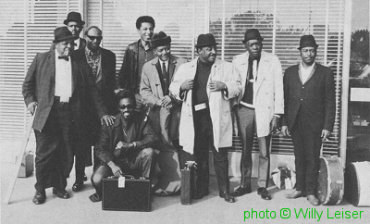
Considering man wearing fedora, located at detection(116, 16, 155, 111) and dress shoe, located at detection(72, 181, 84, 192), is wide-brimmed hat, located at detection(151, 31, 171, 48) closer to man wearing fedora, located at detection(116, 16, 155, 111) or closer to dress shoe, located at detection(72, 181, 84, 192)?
man wearing fedora, located at detection(116, 16, 155, 111)

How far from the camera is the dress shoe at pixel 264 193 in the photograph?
511 centimetres

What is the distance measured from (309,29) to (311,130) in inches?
65.8

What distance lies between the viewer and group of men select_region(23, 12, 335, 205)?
4.94 meters

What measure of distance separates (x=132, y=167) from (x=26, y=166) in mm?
1808

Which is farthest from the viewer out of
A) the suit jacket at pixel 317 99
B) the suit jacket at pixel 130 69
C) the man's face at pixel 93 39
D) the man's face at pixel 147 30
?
the suit jacket at pixel 130 69

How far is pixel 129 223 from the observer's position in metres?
4.27

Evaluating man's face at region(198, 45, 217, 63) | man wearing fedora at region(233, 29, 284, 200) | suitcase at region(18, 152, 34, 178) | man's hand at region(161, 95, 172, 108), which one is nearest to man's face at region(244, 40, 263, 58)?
man wearing fedora at region(233, 29, 284, 200)

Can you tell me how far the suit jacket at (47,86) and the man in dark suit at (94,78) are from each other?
17 centimetres

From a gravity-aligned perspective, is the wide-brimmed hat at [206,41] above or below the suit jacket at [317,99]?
above

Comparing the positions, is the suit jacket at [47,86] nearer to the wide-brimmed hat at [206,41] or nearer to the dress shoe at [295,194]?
the wide-brimmed hat at [206,41]

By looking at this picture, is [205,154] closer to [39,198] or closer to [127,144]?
[127,144]

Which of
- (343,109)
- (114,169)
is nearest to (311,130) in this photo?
(343,109)

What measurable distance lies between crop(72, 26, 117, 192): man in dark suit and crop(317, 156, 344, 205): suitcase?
262cm

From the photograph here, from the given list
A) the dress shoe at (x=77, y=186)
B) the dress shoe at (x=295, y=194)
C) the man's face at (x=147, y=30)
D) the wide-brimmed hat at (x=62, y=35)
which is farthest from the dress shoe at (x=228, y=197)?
the wide-brimmed hat at (x=62, y=35)
